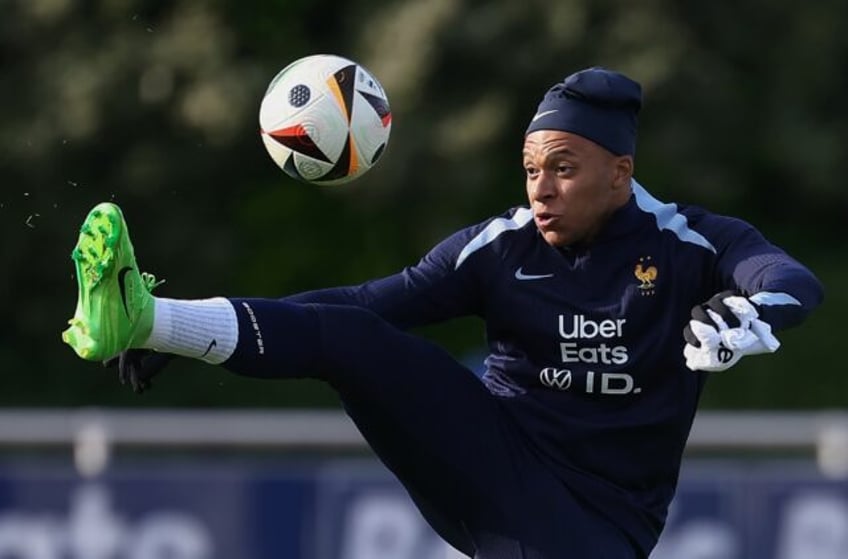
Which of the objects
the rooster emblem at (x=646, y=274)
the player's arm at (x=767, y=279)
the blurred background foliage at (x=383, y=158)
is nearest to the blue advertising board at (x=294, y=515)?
the rooster emblem at (x=646, y=274)

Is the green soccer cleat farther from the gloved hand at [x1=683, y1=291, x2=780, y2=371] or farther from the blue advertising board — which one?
the blue advertising board

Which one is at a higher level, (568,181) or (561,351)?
(568,181)

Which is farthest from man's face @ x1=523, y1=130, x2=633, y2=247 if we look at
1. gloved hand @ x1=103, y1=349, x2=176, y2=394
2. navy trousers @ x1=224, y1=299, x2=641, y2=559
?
gloved hand @ x1=103, y1=349, x2=176, y2=394

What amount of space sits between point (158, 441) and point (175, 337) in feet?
19.5

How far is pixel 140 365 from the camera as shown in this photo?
20.8 ft

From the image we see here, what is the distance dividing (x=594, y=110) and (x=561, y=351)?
0.81 meters

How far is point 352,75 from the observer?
6.97 metres

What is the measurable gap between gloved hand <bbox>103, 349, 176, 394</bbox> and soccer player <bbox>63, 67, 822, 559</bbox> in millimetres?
17

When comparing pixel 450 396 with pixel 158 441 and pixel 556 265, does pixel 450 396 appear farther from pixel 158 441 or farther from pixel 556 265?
pixel 158 441

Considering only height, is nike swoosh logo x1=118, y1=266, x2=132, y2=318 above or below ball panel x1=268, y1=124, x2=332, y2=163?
below

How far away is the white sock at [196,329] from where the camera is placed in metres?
6.14

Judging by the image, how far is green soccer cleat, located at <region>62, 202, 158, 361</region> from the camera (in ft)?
19.8

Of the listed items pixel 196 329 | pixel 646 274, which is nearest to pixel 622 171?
pixel 646 274

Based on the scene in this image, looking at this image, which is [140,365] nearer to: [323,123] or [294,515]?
[323,123]
